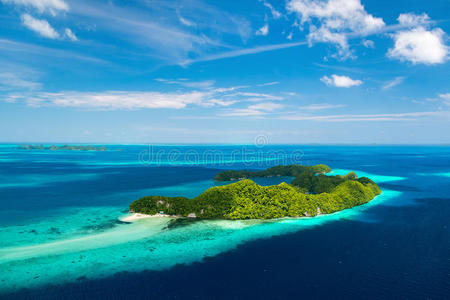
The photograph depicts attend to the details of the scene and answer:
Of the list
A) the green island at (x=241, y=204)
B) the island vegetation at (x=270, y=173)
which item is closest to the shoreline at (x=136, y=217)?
the green island at (x=241, y=204)

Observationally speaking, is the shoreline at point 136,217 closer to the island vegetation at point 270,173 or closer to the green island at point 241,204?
the green island at point 241,204

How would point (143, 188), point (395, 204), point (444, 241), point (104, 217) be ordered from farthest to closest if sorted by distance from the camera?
point (143, 188) < point (395, 204) < point (104, 217) < point (444, 241)

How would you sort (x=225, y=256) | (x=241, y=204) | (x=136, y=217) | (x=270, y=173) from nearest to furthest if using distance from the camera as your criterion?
(x=225, y=256) → (x=136, y=217) → (x=241, y=204) → (x=270, y=173)

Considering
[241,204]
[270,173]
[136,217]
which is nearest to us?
[136,217]

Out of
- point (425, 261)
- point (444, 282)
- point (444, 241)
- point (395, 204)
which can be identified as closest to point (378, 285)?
point (444, 282)

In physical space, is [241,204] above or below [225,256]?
above

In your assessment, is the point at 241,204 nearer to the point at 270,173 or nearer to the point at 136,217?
the point at 136,217

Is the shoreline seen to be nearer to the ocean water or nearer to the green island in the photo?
the green island

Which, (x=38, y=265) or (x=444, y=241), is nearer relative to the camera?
(x=38, y=265)

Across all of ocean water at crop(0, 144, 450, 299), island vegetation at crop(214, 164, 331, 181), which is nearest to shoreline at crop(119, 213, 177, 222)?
ocean water at crop(0, 144, 450, 299)

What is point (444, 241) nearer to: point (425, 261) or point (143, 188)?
point (425, 261)

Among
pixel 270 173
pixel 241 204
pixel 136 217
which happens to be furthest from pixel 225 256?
pixel 270 173
